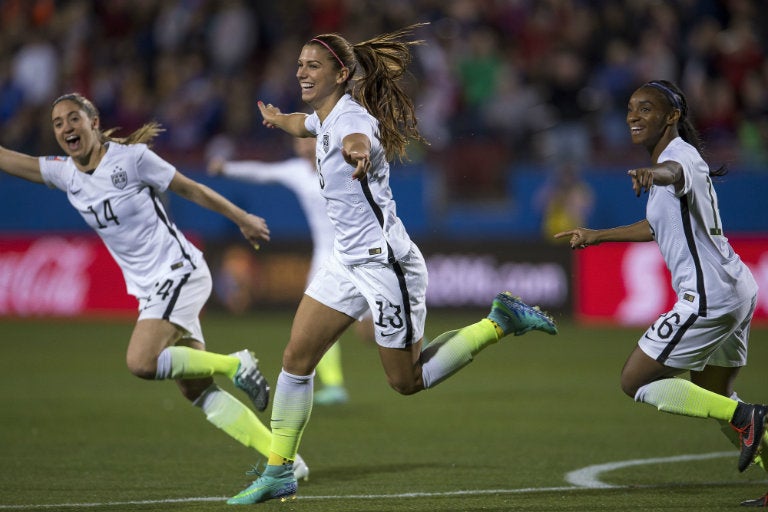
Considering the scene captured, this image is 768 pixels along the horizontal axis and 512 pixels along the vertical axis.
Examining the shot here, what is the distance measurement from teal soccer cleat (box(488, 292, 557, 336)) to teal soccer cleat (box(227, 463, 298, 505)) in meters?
1.40

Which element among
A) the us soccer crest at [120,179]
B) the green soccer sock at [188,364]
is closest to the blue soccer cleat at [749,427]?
the green soccer sock at [188,364]

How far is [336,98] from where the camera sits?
20.7 feet

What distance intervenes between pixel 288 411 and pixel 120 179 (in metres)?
1.85

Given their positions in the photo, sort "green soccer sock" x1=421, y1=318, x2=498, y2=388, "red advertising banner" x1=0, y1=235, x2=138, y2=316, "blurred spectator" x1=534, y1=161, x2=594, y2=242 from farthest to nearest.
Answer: "red advertising banner" x1=0, y1=235, x2=138, y2=316
"blurred spectator" x1=534, y1=161, x2=594, y2=242
"green soccer sock" x1=421, y1=318, x2=498, y2=388

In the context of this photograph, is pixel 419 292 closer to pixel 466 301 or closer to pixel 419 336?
pixel 419 336

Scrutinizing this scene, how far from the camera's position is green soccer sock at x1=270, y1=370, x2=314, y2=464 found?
6.33 m

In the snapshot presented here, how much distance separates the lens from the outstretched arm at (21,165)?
24.0 feet

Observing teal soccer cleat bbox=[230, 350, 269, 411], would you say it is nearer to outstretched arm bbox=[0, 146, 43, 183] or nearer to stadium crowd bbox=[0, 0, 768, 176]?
outstretched arm bbox=[0, 146, 43, 183]

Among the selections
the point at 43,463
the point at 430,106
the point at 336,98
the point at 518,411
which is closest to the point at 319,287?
the point at 336,98

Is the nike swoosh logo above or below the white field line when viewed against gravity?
above

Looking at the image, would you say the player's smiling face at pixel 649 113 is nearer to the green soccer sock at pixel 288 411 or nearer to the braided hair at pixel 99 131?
the green soccer sock at pixel 288 411

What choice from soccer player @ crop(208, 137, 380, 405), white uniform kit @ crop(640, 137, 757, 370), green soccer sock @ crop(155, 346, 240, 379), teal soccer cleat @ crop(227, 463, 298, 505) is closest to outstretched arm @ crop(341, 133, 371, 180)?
white uniform kit @ crop(640, 137, 757, 370)

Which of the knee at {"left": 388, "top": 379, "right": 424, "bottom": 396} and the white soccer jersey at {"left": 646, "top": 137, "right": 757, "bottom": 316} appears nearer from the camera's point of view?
the white soccer jersey at {"left": 646, "top": 137, "right": 757, "bottom": 316}

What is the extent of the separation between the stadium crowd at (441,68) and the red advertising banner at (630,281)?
1.44 meters
